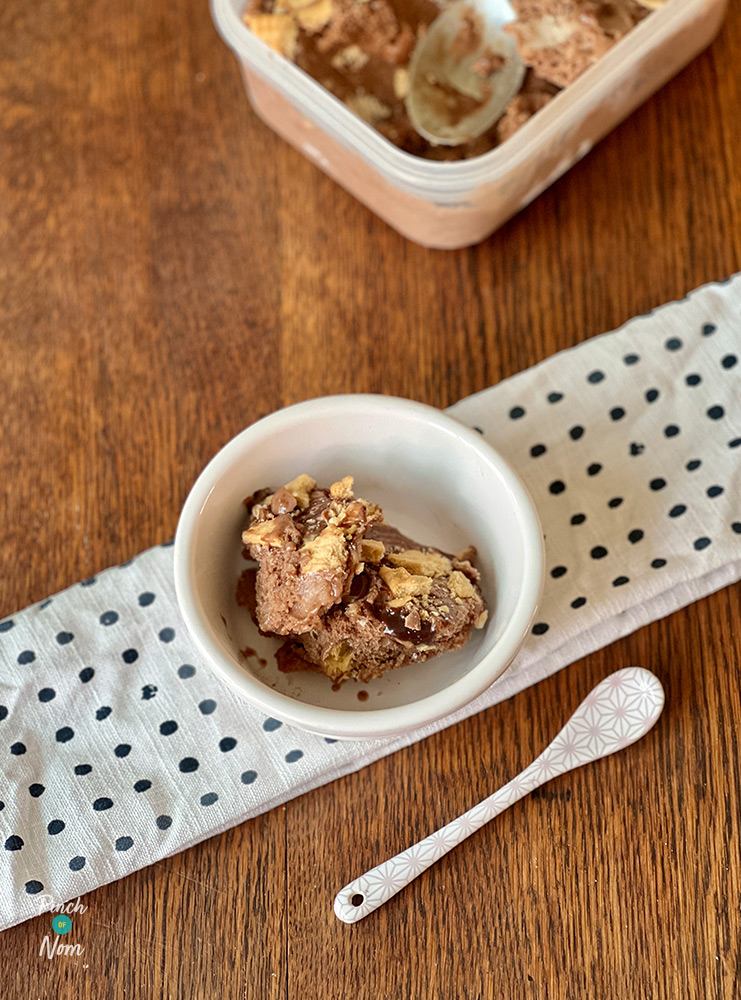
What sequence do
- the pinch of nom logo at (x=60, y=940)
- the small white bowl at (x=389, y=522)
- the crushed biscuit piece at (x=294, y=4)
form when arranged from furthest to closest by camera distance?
the crushed biscuit piece at (x=294, y=4) → the pinch of nom logo at (x=60, y=940) → the small white bowl at (x=389, y=522)

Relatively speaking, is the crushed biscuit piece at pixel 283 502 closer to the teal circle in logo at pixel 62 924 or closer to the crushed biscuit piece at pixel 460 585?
the crushed biscuit piece at pixel 460 585

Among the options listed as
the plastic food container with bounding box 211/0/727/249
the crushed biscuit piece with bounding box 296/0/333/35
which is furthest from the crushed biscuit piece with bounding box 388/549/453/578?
the crushed biscuit piece with bounding box 296/0/333/35

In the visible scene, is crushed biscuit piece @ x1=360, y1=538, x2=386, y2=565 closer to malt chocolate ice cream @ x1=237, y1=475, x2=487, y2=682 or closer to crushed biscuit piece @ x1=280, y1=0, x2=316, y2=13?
malt chocolate ice cream @ x1=237, y1=475, x2=487, y2=682

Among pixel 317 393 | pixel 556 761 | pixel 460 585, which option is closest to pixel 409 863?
pixel 556 761

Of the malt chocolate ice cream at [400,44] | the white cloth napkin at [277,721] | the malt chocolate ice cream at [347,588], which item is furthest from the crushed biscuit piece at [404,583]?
the malt chocolate ice cream at [400,44]

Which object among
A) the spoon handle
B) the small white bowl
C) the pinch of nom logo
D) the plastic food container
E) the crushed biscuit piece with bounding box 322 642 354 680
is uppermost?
the plastic food container

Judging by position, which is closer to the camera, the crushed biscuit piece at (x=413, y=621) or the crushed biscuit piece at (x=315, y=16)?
the crushed biscuit piece at (x=413, y=621)
